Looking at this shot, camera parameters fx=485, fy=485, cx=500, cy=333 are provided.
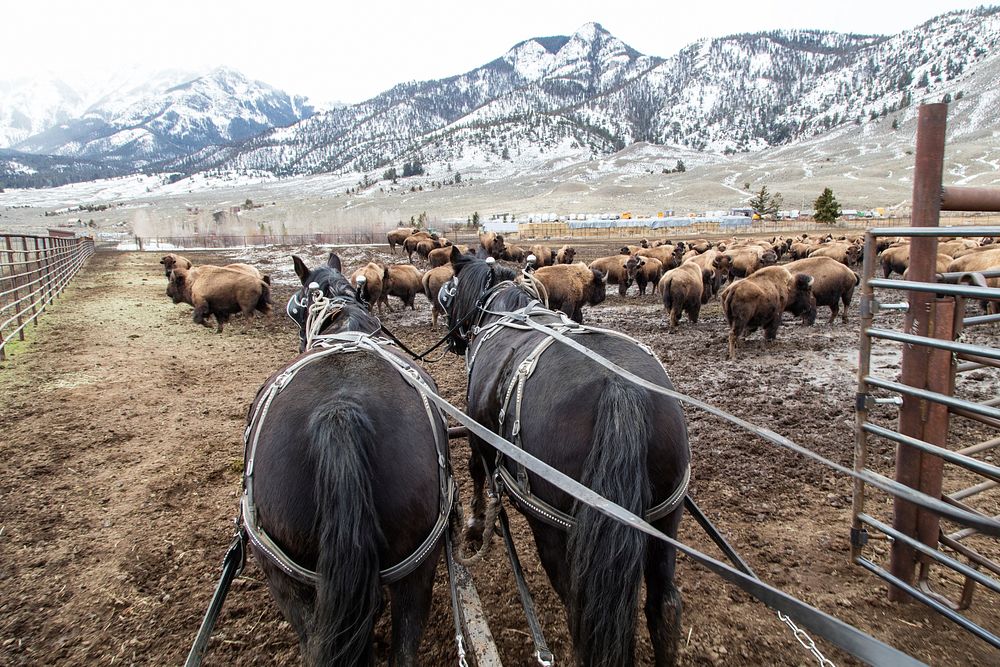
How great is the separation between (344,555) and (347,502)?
17 cm

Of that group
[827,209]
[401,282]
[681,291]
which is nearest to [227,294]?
[401,282]

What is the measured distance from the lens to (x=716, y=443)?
17.7 feet

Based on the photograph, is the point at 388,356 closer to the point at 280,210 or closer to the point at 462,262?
the point at 462,262

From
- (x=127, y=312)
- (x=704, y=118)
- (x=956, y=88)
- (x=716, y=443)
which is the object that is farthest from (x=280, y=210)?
(x=956, y=88)

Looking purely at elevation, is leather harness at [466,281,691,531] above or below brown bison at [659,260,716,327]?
above

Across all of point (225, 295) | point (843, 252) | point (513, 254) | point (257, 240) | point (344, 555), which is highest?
point (257, 240)

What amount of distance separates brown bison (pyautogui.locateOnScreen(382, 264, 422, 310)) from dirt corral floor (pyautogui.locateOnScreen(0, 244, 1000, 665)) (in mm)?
5971

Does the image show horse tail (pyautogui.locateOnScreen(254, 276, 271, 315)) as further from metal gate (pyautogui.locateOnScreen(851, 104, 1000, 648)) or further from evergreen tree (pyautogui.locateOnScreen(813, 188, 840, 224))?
evergreen tree (pyautogui.locateOnScreen(813, 188, 840, 224))

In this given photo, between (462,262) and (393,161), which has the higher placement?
(393,161)

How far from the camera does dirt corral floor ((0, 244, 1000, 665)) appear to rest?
9.39 feet

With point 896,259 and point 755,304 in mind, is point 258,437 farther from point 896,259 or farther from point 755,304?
point 896,259

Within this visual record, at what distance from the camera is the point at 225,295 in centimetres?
1152

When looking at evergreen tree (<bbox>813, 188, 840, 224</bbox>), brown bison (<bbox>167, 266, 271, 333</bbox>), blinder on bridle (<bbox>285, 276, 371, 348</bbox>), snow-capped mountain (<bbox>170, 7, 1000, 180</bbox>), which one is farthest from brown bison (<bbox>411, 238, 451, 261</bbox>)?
snow-capped mountain (<bbox>170, 7, 1000, 180</bbox>)

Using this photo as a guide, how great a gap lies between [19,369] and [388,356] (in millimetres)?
8651
